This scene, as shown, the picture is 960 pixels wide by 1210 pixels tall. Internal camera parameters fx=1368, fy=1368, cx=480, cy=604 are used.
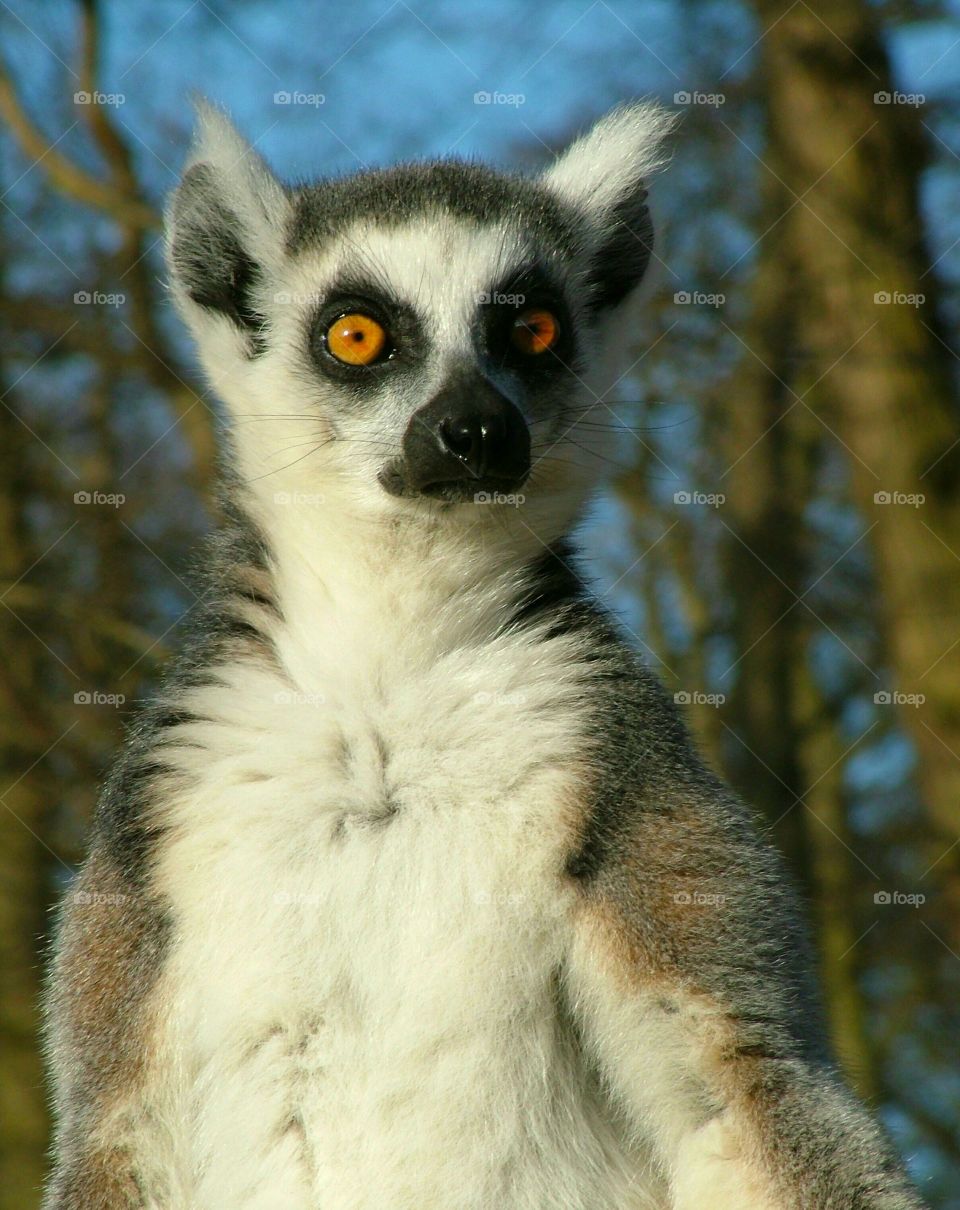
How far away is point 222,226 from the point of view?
14.8 ft

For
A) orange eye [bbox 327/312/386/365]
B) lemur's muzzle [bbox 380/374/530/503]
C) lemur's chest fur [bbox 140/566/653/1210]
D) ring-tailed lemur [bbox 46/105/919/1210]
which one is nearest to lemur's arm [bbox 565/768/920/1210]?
ring-tailed lemur [bbox 46/105/919/1210]

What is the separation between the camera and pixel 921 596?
862 centimetres

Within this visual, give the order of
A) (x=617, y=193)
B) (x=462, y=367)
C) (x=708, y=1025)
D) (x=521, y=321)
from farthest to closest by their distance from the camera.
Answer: (x=617, y=193)
(x=521, y=321)
(x=462, y=367)
(x=708, y=1025)

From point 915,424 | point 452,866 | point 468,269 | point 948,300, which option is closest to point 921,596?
point 915,424

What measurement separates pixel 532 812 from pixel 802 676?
29.0ft

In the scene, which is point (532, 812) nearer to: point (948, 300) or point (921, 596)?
point (921, 596)

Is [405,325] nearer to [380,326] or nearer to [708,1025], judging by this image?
[380,326]

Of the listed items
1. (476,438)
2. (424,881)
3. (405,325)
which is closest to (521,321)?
(405,325)

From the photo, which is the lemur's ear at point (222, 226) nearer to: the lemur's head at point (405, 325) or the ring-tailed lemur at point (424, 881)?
the lemur's head at point (405, 325)

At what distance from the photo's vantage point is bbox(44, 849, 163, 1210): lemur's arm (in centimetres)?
343

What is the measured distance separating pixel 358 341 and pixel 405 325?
15 centimetres

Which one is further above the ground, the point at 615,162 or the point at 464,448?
the point at 615,162

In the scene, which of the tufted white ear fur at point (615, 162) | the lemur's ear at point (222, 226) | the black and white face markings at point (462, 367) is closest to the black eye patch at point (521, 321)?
the black and white face markings at point (462, 367)

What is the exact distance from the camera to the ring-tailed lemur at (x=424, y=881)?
3281mm
